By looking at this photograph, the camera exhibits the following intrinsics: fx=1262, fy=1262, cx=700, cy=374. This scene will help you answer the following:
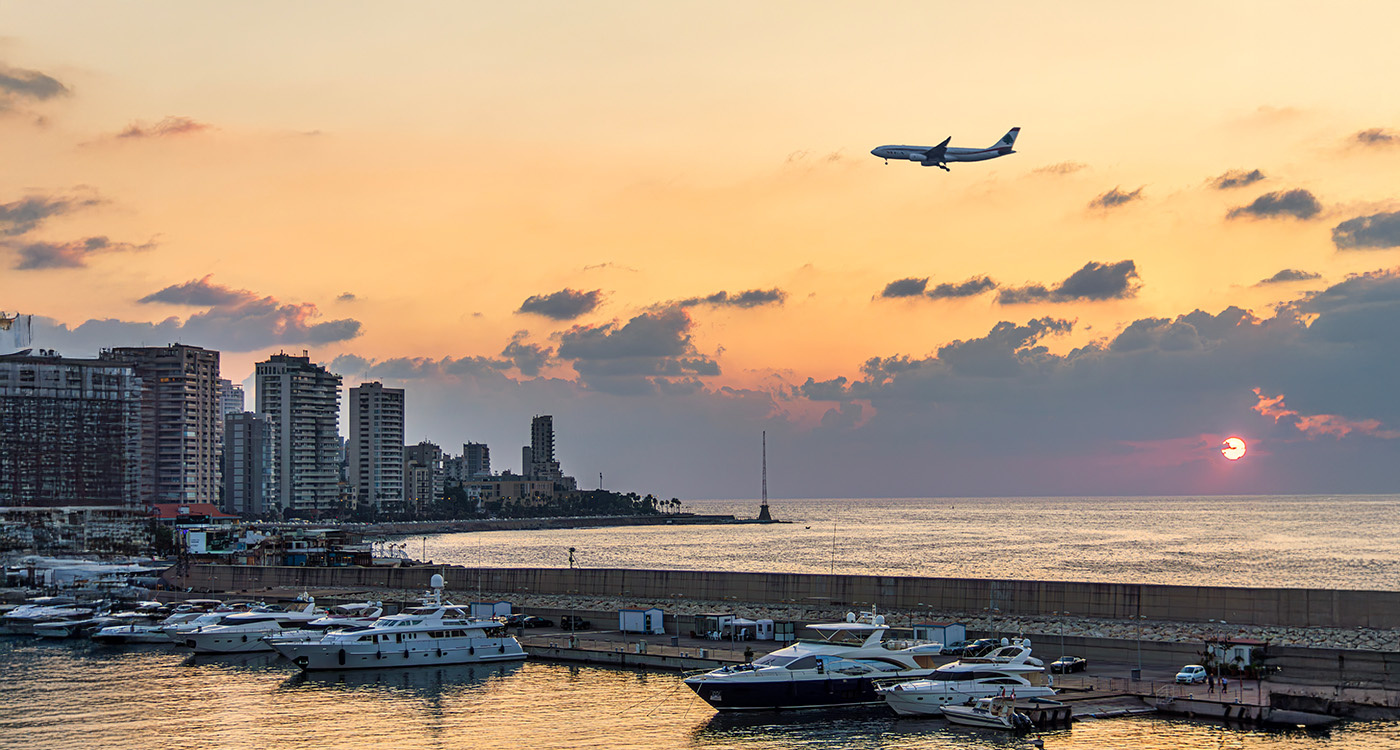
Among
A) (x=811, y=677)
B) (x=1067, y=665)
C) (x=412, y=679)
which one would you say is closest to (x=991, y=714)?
(x=1067, y=665)

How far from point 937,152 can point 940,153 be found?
1.86 feet

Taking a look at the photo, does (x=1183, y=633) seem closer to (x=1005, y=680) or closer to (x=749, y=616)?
(x=1005, y=680)

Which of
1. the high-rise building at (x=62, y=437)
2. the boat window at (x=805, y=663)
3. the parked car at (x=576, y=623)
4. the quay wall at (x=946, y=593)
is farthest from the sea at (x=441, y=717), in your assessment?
the high-rise building at (x=62, y=437)

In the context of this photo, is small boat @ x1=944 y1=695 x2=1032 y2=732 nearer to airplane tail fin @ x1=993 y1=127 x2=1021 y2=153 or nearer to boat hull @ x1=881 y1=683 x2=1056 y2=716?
boat hull @ x1=881 y1=683 x2=1056 y2=716

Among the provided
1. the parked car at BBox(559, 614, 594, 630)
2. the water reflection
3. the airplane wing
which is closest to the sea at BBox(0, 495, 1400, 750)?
the water reflection

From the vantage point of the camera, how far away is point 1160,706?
4644cm

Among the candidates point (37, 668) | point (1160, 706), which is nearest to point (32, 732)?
point (37, 668)

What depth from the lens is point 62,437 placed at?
627ft

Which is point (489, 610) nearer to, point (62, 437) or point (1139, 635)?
point (1139, 635)

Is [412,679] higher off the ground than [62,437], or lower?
Result: lower

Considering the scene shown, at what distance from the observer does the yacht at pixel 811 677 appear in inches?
2005

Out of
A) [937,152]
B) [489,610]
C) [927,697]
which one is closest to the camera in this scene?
[927,697]

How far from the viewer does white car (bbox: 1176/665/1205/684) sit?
49.8 meters

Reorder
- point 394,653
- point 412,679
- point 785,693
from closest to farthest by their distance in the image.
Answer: point 785,693 < point 412,679 < point 394,653
